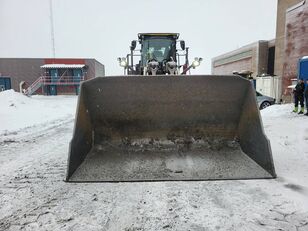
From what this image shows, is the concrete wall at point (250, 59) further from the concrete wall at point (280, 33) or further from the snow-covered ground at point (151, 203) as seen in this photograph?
the snow-covered ground at point (151, 203)

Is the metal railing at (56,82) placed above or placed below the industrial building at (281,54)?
below

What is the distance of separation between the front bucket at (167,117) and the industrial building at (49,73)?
1050 inches

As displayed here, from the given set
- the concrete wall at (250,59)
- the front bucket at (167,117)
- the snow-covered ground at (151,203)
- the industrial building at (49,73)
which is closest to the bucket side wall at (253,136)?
the front bucket at (167,117)

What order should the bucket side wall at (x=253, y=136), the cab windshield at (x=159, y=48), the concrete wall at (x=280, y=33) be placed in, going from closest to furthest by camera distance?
the bucket side wall at (x=253, y=136)
the cab windshield at (x=159, y=48)
the concrete wall at (x=280, y=33)

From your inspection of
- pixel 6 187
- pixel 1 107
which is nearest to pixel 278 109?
pixel 6 187

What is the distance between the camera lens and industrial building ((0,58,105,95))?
2980 cm

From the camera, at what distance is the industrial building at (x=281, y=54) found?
1493 cm

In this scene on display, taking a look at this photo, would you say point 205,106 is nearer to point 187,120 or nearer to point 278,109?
point 187,120

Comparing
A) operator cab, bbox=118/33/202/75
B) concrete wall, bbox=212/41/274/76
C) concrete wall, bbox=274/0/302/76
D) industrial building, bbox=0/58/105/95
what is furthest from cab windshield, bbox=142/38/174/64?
industrial building, bbox=0/58/105/95

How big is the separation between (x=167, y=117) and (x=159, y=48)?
4559 mm

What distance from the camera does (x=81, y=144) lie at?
3.44 meters

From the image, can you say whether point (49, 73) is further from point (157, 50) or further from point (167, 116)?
point (167, 116)

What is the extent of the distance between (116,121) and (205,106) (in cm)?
134

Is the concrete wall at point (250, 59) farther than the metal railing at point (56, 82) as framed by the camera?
No
